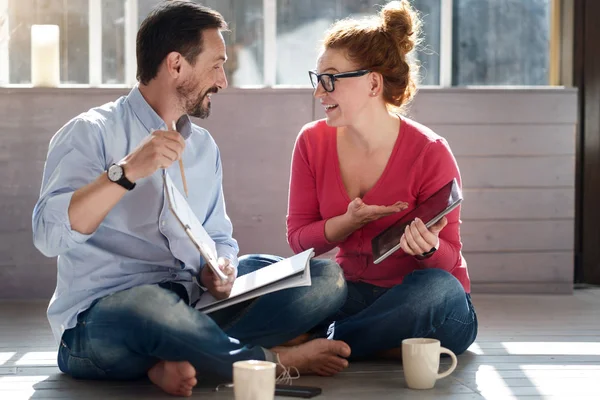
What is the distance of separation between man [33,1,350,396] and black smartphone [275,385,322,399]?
0.09 meters

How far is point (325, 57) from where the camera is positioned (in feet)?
9.09

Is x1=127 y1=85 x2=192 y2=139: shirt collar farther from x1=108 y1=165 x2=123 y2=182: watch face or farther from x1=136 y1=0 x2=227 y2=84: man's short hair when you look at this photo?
x1=108 y1=165 x2=123 y2=182: watch face

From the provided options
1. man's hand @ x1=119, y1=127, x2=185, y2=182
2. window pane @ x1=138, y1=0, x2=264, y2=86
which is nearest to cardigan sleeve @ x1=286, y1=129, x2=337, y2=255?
man's hand @ x1=119, y1=127, x2=185, y2=182

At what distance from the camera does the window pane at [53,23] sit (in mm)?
4230

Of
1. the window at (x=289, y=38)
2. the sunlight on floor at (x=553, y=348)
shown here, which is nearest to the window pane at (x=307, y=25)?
the window at (x=289, y=38)

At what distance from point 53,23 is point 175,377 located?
2.46 metres

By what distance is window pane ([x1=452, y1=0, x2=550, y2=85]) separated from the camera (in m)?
4.46

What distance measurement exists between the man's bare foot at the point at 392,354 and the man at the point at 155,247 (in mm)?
241

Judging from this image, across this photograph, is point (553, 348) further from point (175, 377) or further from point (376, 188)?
point (175, 377)

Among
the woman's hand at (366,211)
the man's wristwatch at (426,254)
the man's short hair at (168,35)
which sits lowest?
the man's wristwatch at (426,254)

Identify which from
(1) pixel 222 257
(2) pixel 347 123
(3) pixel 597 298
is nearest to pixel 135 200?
(1) pixel 222 257

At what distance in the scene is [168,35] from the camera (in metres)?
2.47

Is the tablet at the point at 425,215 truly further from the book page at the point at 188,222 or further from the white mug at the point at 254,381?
the white mug at the point at 254,381

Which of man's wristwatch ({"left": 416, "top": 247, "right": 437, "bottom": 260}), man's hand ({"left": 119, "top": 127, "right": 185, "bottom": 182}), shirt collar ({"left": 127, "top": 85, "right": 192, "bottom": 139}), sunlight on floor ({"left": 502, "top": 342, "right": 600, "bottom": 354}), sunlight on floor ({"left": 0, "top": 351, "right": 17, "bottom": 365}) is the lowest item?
sunlight on floor ({"left": 502, "top": 342, "right": 600, "bottom": 354})
